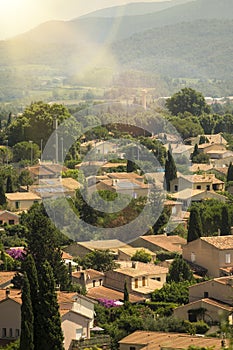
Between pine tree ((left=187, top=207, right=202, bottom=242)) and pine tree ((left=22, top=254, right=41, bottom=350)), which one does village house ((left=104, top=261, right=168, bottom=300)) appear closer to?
pine tree ((left=187, top=207, right=202, bottom=242))

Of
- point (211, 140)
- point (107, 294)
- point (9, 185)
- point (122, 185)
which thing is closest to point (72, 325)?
point (107, 294)

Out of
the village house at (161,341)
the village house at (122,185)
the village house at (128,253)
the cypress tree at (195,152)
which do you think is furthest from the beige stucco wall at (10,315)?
the cypress tree at (195,152)

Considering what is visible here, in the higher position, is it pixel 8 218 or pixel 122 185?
pixel 122 185

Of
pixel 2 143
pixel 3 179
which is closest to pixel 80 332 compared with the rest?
pixel 3 179

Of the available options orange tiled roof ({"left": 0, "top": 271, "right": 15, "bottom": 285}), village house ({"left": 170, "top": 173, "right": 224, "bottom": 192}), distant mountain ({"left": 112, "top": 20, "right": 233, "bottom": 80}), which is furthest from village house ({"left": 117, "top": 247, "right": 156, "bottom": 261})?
distant mountain ({"left": 112, "top": 20, "right": 233, "bottom": 80})

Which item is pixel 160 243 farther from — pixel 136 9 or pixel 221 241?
pixel 136 9

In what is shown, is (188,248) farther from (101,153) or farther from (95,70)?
(95,70)
